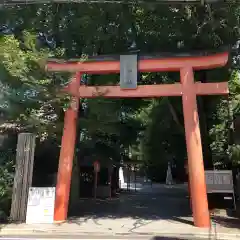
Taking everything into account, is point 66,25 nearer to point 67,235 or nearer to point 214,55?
point 214,55

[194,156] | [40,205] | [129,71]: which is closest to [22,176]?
[40,205]

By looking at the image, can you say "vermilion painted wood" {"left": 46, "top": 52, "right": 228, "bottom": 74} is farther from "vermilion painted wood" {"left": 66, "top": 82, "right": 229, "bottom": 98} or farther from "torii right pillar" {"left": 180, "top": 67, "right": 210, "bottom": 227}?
"vermilion painted wood" {"left": 66, "top": 82, "right": 229, "bottom": 98}

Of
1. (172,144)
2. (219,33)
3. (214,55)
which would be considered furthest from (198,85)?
(172,144)

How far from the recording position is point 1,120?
1452 centimetres

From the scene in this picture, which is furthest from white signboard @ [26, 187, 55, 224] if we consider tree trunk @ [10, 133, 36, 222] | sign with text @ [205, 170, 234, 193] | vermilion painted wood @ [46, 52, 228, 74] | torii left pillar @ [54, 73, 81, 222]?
sign with text @ [205, 170, 234, 193]

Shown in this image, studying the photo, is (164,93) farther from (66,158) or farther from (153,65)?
(66,158)

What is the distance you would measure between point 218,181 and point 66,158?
6.30 meters

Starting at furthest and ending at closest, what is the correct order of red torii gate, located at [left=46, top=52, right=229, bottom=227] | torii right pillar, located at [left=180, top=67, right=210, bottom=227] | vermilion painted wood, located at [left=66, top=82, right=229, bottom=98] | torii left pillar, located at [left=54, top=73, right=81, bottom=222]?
torii left pillar, located at [left=54, top=73, right=81, bottom=222]
vermilion painted wood, located at [left=66, top=82, right=229, bottom=98]
red torii gate, located at [left=46, top=52, right=229, bottom=227]
torii right pillar, located at [left=180, top=67, right=210, bottom=227]

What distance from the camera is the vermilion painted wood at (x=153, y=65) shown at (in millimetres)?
12961

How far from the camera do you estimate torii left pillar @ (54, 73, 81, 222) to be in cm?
1307

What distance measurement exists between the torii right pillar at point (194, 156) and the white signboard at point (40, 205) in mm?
5102

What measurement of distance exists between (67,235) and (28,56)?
19.8 ft

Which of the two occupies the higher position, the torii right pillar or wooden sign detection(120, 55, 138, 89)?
wooden sign detection(120, 55, 138, 89)

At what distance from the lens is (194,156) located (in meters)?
12.5
